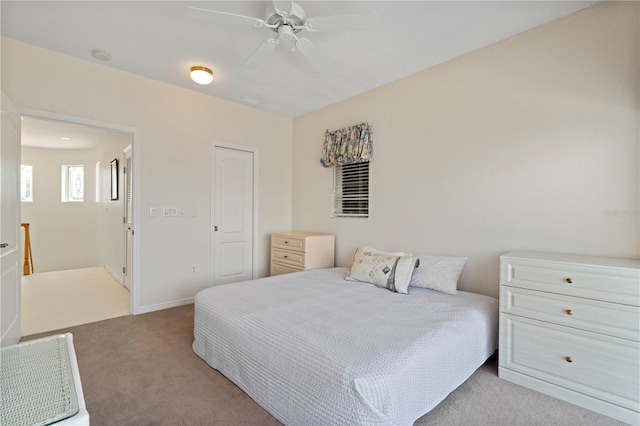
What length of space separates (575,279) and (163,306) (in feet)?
12.7

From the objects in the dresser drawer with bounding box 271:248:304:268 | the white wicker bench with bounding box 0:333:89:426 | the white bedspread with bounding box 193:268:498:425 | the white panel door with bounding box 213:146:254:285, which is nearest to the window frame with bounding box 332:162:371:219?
the dresser drawer with bounding box 271:248:304:268

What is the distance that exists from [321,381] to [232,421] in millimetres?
657

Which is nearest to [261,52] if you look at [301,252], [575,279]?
[301,252]

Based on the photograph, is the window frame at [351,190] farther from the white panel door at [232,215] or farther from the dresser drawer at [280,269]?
the white panel door at [232,215]

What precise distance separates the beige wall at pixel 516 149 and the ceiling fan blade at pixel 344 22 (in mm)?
1423

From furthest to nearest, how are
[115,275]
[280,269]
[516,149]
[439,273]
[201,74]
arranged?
1. [115,275]
2. [280,269]
3. [201,74]
4. [439,273]
5. [516,149]

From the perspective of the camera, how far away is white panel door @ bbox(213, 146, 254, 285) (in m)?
4.05

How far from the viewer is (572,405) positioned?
1.82 metres

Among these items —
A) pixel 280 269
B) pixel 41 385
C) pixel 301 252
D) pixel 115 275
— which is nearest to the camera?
pixel 41 385

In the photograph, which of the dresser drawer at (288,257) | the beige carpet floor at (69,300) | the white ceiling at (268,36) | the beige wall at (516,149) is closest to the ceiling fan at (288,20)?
the white ceiling at (268,36)

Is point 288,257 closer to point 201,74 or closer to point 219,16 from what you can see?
point 201,74

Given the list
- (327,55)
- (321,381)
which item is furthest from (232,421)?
(327,55)

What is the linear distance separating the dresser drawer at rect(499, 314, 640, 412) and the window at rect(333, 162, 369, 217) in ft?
6.67

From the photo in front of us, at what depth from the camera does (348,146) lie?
12.5 feet
